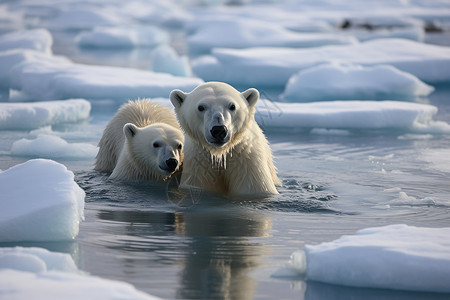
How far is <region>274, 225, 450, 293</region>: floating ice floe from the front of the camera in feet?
9.52

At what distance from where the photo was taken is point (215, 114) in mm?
4121

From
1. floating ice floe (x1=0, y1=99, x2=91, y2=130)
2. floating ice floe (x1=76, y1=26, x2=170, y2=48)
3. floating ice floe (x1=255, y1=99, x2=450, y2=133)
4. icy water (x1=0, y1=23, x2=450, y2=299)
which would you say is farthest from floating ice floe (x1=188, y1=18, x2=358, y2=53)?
icy water (x1=0, y1=23, x2=450, y2=299)

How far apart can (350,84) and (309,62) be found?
1.68m

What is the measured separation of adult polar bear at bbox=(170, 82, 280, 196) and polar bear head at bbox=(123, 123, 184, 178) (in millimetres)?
174

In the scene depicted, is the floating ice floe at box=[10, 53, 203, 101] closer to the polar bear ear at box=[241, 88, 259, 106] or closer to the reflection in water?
the polar bear ear at box=[241, 88, 259, 106]

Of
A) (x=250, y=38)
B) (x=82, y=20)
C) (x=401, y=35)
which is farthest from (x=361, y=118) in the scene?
(x=82, y=20)

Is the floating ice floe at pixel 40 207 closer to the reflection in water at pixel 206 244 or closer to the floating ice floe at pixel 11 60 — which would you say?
the reflection in water at pixel 206 244

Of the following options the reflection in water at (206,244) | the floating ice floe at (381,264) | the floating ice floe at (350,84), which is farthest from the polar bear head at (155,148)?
the floating ice floe at (350,84)

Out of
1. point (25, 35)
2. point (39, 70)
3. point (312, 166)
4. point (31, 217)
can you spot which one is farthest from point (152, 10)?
point (31, 217)

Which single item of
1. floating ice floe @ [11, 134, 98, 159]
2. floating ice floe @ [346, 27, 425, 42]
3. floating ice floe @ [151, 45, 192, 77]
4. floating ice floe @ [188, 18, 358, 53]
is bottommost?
floating ice floe @ [11, 134, 98, 159]

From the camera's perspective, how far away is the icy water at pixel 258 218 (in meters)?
3.01

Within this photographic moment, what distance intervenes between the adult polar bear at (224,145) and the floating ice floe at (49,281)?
1.45m

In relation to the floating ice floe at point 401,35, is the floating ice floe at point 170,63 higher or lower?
lower

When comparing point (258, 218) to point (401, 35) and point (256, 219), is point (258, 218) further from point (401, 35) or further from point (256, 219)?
point (401, 35)
